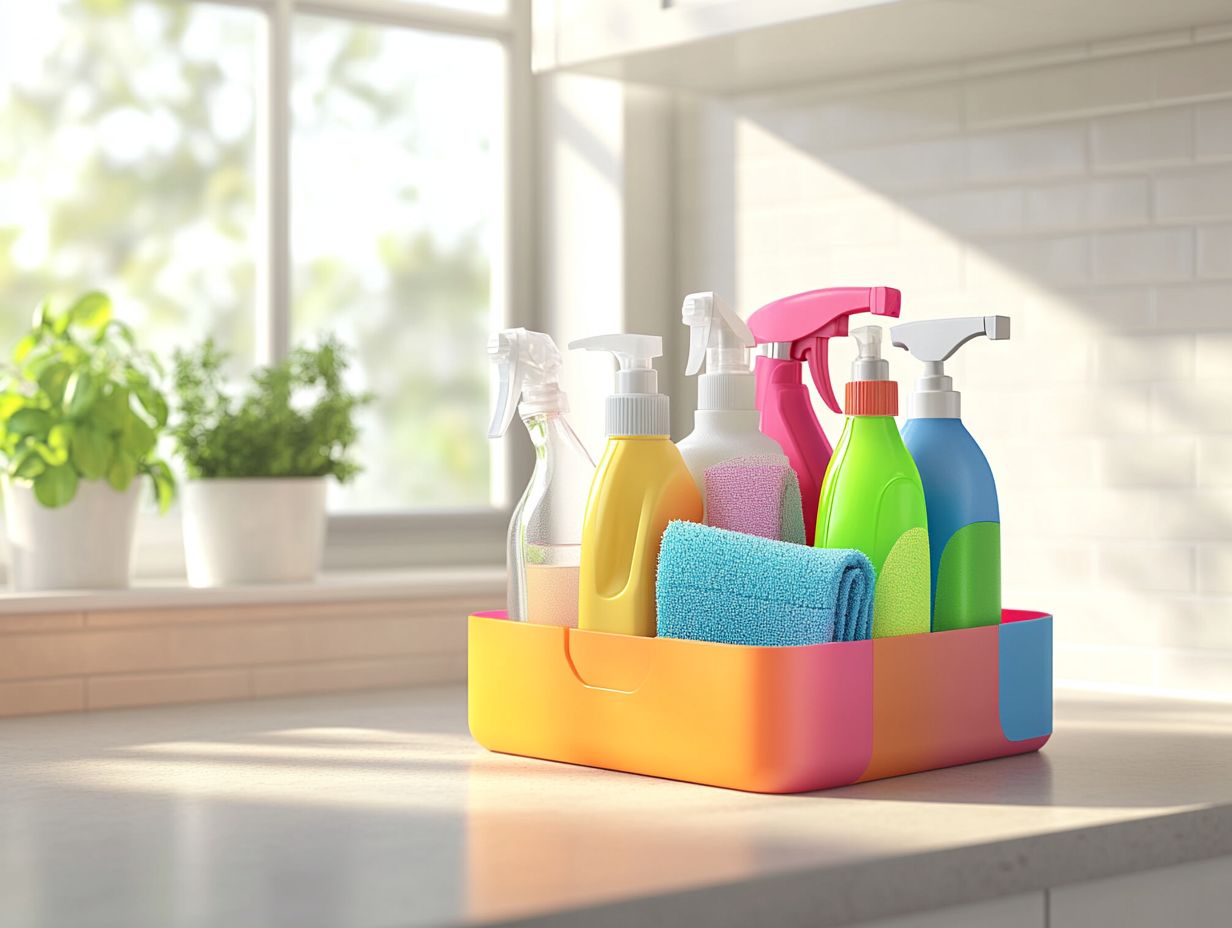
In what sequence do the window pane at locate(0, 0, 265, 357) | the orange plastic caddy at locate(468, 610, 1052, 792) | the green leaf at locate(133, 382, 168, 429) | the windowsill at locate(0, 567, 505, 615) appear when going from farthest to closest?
the window pane at locate(0, 0, 265, 357) → the green leaf at locate(133, 382, 168, 429) → the windowsill at locate(0, 567, 505, 615) → the orange plastic caddy at locate(468, 610, 1052, 792)

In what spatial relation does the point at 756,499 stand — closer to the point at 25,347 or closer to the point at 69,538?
the point at 69,538

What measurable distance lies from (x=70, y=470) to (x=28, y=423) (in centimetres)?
6

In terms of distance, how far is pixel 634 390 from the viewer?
1.15 metres

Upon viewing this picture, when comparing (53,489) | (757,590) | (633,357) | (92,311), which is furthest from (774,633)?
(92,311)

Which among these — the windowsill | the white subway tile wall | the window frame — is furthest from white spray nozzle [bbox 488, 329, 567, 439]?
the window frame

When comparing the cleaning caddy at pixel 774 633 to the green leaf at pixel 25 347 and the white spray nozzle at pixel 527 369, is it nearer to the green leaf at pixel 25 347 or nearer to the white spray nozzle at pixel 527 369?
the white spray nozzle at pixel 527 369

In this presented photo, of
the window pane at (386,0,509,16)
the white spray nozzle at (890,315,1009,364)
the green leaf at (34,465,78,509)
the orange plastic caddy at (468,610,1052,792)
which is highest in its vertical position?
the window pane at (386,0,509,16)

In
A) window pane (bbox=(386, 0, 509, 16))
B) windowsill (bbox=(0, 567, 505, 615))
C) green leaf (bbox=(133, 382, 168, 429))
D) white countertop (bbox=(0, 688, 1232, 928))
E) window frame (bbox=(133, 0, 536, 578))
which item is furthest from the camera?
window pane (bbox=(386, 0, 509, 16))

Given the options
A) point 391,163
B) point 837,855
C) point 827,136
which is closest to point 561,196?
point 391,163

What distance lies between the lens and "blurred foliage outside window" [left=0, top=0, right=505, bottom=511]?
6.35ft

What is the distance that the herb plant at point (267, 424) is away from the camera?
5.97 feet

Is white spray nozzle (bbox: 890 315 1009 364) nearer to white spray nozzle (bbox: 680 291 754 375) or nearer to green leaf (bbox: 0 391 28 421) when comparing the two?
white spray nozzle (bbox: 680 291 754 375)

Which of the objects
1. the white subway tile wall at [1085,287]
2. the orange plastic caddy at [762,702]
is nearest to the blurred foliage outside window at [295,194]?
the white subway tile wall at [1085,287]

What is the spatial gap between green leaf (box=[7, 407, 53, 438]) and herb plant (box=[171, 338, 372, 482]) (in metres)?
0.18
